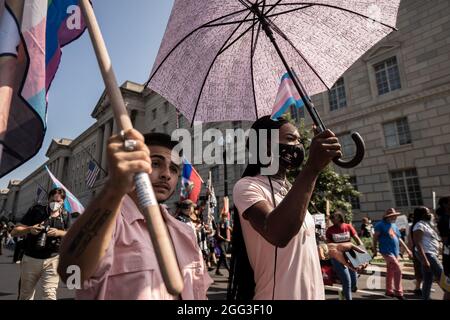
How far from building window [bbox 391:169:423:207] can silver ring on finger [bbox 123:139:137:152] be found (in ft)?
59.2

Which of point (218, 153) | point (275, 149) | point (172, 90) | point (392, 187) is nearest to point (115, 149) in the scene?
point (275, 149)

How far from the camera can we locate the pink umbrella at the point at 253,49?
2.47 meters

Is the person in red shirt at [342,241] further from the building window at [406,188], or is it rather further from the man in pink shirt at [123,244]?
the building window at [406,188]

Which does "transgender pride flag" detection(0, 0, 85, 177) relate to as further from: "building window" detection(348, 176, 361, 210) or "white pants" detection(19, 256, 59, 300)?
"building window" detection(348, 176, 361, 210)

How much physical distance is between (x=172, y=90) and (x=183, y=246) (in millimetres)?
1486

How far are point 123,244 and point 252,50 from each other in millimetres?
2191

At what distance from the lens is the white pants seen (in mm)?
4527

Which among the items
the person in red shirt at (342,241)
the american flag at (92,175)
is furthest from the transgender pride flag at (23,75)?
the american flag at (92,175)

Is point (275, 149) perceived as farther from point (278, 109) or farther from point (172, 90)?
point (172, 90)

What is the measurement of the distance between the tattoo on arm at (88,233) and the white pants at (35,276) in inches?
163

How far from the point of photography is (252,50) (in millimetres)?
2850

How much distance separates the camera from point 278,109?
→ 9.60 feet

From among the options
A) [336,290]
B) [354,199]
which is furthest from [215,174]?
[336,290]

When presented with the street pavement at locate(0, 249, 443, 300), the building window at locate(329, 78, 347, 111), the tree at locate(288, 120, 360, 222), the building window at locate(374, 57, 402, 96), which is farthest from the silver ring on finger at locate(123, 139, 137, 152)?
the building window at locate(329, 78, 347, 111)
